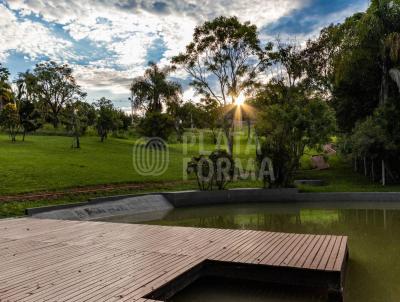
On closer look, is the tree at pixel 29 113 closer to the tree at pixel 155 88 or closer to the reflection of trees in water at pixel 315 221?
the tree at pixel 155 88

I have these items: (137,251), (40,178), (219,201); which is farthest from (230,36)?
(137,251)

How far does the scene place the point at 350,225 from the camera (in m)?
11.6

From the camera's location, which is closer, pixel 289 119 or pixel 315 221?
pixel 315 221

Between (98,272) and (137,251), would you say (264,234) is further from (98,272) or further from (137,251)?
(98,272)

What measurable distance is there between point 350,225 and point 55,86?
44.6 meters

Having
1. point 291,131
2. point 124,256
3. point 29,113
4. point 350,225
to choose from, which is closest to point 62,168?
point 291,131

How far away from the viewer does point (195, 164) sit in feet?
60.5

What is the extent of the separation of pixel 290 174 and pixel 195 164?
15.0 ft

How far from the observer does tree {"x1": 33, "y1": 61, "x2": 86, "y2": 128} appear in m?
48.7

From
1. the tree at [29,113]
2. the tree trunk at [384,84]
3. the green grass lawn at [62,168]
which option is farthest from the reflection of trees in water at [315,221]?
the tree at [29,113]

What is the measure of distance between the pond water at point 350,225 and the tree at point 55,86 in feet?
124

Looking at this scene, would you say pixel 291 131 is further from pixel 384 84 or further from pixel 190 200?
pixel 190 200

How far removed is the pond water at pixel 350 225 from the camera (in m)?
6.45

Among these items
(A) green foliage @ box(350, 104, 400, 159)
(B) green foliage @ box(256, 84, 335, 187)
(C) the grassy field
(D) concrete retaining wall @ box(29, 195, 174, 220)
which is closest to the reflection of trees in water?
(D) concrete retaining wall @ box(29, 195, 174, 220)
